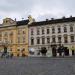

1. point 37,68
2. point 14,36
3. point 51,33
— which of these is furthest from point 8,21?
point 37,68

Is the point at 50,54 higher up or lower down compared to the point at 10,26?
lower down

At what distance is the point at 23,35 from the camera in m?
72.8

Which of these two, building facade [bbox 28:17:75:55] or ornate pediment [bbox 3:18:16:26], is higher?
ornate pediment [bbox 3:18:16:26]

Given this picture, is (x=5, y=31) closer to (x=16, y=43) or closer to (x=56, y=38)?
(x=16, y=43)

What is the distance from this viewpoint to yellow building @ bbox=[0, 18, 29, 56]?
7256 centimetres

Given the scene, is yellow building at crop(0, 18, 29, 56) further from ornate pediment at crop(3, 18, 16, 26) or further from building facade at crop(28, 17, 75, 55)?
building facade at crop(28, 17, 75, 55)

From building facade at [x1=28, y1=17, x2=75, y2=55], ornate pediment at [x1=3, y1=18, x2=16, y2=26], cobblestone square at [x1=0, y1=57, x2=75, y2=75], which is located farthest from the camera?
ornate pediment at [x1=3, y1=18, x2=16, y2=26]

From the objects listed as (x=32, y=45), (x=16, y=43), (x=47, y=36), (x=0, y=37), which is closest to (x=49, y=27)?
(x=47, y=36)

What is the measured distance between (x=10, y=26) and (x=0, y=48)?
8430 millimetres

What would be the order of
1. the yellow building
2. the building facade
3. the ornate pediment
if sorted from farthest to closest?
the ornate pediment, the yellow building, the building facade

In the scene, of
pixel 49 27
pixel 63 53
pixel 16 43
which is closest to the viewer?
pixel 63 53

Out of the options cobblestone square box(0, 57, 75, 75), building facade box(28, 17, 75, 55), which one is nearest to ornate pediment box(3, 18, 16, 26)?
building facade box(28, 17, 75, 55)

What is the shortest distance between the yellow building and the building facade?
7.20ft

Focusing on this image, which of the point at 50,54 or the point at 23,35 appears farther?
the point at 23,35
